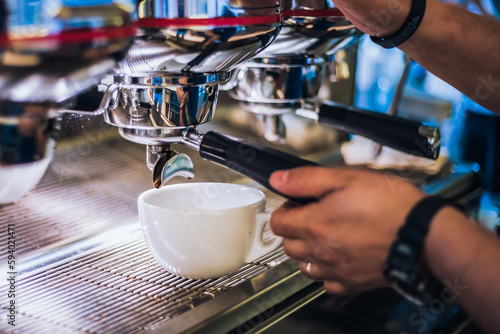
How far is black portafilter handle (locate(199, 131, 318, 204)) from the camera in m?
0.54

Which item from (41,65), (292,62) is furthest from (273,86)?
(41,65)

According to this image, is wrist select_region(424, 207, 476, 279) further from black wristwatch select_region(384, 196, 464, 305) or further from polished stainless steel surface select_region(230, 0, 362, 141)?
polished stainless steel surface select_region(230, 0, 362, 141)

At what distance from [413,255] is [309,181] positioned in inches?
4.4

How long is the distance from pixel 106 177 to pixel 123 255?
23 centimetres

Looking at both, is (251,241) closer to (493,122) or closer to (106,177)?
(106,177)

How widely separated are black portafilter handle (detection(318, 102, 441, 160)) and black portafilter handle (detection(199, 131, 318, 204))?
0.18m

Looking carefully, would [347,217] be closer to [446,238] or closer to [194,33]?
[446,238]

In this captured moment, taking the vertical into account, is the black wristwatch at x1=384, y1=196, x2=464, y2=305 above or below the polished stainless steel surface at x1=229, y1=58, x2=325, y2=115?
below

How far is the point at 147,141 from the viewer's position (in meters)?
0.60

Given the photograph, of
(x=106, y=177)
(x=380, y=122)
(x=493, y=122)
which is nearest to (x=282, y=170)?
(x=380, y=122)

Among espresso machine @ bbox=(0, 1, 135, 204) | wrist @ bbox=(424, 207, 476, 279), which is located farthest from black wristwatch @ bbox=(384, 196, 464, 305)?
espresso machine @ bbox=(0, 1, 135, 204)

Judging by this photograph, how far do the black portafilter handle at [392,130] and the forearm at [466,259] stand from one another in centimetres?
17

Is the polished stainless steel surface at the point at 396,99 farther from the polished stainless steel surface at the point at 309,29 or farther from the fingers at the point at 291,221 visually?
the fingers at the point at 291,221

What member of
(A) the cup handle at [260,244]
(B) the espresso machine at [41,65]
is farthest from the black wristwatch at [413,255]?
(B) the espresso machine at [41,65]
